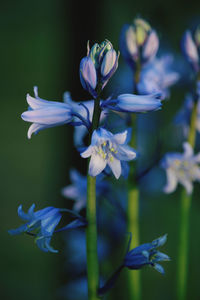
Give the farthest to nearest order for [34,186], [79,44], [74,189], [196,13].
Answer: [34,186] → [196,13] → [79,44] → [74,189]

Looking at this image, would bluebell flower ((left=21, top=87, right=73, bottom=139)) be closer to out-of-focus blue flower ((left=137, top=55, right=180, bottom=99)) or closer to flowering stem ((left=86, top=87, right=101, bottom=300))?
flowering stem ((left=86, top=87, right=101, bottom=300))

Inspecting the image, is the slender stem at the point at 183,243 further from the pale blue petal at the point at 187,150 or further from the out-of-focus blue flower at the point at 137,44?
the out-of-focus blue flower at the point at 137,44

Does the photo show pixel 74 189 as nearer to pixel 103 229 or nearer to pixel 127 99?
pixel 103 229

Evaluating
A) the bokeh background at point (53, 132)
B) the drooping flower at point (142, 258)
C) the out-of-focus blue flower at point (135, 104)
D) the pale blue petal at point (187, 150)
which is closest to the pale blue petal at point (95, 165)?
the out-of-focus blue flower at point (135, 104)

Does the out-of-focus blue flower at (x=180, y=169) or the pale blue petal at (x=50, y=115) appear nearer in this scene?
the pale blue petal at (x=50, y=115)

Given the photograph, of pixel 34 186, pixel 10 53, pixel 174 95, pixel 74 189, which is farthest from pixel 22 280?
pixel 10 53
